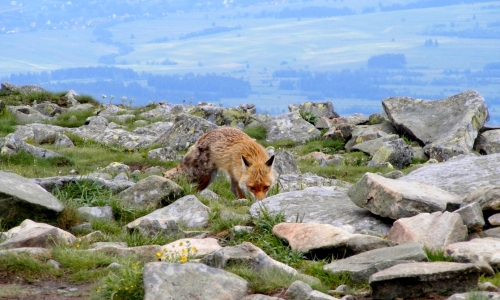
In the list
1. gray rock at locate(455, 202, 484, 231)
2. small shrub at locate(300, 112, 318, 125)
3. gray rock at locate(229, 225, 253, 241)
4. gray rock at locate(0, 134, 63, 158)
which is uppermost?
gray rock at locate(455, 202, 484, 231)

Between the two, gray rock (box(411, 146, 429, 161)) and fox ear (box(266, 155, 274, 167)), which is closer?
fox ear (box(266, 155, 274, 167))

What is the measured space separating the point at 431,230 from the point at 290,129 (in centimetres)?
1618

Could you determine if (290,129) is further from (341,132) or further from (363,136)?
(363,136)

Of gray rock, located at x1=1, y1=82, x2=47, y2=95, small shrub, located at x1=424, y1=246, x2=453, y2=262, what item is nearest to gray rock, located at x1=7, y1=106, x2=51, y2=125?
gray rock, located at x1=1, y1=82, x2=47, y2=95

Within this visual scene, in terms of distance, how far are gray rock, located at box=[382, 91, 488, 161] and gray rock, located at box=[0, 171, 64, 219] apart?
12821 millimetres

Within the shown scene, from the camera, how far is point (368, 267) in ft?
22.4

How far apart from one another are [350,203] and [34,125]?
1501 cm

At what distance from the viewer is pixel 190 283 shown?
20.8ft

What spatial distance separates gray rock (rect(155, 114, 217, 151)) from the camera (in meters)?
20.2

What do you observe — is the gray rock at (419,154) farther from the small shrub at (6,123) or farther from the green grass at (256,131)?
the small shrub at (6,123)

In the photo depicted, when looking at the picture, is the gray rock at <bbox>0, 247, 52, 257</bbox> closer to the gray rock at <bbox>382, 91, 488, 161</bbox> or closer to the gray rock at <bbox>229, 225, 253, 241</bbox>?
the gray rock at <bbox>229, 225, 253, 241</bbox>

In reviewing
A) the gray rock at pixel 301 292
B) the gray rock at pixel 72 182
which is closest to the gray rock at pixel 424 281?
the gray rock at pixel 301 292

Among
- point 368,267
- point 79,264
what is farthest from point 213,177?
point 368,267

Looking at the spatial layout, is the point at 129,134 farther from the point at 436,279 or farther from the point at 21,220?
the point at 436,279
